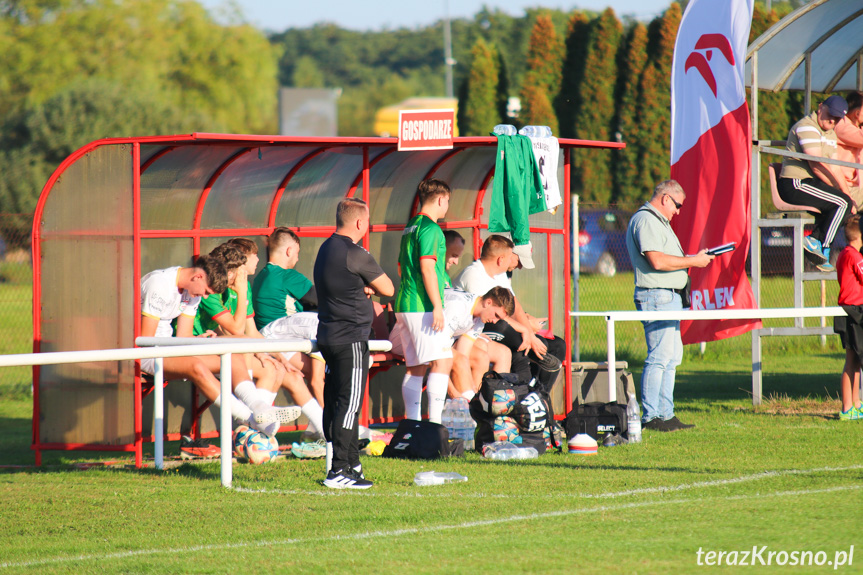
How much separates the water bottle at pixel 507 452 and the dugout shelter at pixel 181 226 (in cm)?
153

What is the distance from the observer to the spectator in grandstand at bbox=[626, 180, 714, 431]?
8586 millimetres

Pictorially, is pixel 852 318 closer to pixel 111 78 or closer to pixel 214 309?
pixel 214 309

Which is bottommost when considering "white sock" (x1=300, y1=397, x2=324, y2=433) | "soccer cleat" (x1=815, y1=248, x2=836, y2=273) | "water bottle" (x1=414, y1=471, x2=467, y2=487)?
"water bottle" (x1=414, y1=471, x2=467, y2=487)

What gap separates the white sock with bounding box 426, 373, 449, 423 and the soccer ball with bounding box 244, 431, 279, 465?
1.20 m

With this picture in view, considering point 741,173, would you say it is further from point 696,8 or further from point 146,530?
point 146,530

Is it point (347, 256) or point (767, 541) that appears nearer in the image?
point (767, 541)

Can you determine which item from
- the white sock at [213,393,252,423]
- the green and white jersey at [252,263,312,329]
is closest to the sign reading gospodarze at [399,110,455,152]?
the green and white jersey at [252,263,312,329]

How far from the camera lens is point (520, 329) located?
27.9ft

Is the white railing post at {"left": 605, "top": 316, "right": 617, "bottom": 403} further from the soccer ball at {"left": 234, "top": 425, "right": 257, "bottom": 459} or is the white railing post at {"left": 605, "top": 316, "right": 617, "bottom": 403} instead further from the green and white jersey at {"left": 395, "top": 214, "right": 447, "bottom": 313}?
the soccer ball at {"left": 234, "top": 425, "right": 257, "bottom": 459}

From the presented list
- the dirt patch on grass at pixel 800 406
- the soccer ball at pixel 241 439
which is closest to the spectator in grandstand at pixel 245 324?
the soccer ball at pixel 241 439

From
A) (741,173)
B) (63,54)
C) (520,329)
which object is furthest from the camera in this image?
(63,54)

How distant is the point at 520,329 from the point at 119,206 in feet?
10.8

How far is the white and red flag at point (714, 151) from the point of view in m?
9.33

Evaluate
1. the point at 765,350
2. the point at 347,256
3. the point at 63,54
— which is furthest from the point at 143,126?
the point at 347,256
